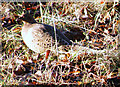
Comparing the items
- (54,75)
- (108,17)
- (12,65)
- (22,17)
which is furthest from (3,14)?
(108,17)

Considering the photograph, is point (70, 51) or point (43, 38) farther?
point (70, 51)

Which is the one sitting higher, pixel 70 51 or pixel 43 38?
pixel 43 38

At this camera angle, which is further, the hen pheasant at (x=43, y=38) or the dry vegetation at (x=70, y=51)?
the dry vegetation at (x=70, y=51)

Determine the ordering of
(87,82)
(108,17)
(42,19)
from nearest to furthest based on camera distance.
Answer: (87,82) → (42,19) → (108,17)

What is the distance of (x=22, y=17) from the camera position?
3.73 m

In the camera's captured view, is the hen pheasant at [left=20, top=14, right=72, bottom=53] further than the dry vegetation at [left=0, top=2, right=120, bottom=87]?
No

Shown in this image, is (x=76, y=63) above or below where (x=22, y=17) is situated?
below

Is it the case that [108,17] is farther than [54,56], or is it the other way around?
[108,17]

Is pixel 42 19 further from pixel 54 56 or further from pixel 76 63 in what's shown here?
pixel 76 63

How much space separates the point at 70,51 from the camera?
348 centimetres

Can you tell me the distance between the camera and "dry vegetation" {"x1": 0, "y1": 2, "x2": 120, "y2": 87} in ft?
11.5

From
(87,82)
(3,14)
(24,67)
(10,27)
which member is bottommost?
(87,82)

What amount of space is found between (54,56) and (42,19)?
0.91 m

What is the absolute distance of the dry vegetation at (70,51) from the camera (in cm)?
Answer: 349
